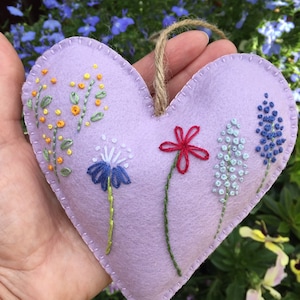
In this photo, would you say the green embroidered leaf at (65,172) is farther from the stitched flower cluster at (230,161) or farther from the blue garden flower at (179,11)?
the blue garden flower at (179,11)

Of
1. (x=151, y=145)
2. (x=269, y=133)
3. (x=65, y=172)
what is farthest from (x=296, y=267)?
(x=65, y=172)

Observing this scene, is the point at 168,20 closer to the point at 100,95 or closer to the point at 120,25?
the point at 120,25

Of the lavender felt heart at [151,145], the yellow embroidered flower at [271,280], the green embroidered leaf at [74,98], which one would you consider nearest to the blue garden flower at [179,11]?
the lavender felt heart at [151,145]

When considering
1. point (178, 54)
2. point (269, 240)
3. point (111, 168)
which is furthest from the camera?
point (269, 240)

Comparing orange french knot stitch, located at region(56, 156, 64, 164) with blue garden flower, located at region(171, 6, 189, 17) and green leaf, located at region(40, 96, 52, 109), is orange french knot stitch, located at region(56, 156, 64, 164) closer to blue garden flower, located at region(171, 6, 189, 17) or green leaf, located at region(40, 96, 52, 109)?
green leaf, located at region(40, 96, 52, 109)

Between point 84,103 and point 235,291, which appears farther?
point 235,291

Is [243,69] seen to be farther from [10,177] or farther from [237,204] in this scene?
[10,177]

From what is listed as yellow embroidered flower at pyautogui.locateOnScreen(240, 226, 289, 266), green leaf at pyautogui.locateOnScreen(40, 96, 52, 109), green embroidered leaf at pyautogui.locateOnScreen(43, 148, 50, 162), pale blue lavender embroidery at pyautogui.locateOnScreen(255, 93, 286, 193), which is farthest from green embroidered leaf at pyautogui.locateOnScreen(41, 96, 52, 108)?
yellow embroidered flower at pyautogui.locateOnScreen(240, 226, 289, 266)
